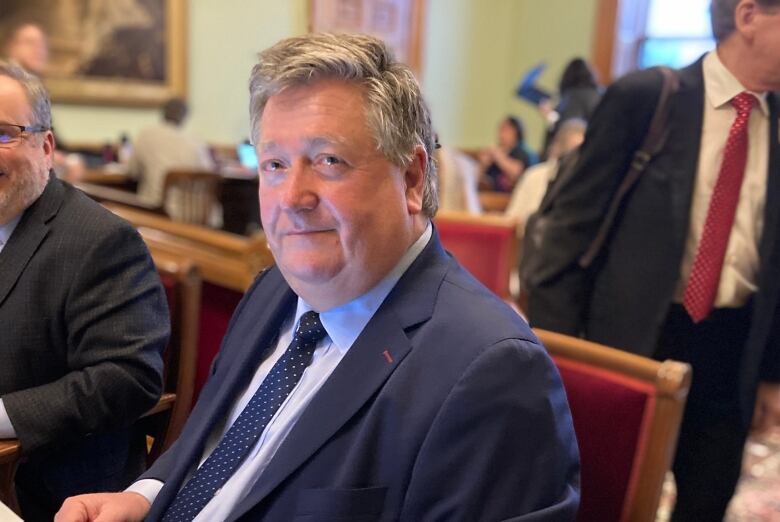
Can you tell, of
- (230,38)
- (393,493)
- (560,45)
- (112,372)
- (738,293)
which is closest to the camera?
(393,493)

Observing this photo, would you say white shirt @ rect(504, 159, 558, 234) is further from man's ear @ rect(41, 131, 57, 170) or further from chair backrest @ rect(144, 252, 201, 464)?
man's ear @ rect(41, 131, 57, 170)

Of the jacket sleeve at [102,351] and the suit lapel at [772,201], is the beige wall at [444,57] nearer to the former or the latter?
the jacket sleeve at [102,351]

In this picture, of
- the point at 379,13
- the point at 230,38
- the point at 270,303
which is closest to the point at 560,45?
the point at 379,13

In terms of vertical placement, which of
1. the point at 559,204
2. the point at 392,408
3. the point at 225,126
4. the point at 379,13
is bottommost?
the point at 225,126

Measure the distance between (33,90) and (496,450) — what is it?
3.76 feet

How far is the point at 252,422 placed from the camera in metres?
1.09

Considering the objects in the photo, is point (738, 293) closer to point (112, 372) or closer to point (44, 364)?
point (112, 372)

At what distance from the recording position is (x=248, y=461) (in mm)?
1073

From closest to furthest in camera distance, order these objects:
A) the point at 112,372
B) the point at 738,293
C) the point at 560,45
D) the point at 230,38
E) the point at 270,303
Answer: the point at 270,303
the point at 112,372
the point at 738,293
the point at 230,38
the point at 560,45

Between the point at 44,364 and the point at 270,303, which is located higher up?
the point at 270,303

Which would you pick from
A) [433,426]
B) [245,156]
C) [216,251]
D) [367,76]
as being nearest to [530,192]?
[216,251]

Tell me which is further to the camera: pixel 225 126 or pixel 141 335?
pixel 225 126

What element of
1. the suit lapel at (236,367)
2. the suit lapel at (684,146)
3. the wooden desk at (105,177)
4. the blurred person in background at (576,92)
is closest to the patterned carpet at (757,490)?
the suit lapel at (684,146)

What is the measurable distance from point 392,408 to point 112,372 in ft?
2.35
